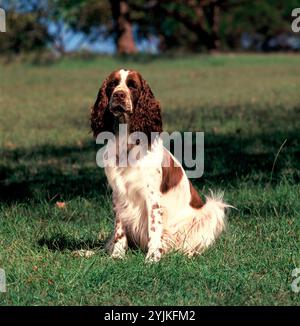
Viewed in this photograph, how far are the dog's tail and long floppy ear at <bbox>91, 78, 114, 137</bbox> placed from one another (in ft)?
3.24

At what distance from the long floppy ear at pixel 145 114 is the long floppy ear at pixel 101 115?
193mm

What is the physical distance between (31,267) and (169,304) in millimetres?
1243

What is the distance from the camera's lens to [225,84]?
27375mm

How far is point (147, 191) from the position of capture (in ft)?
20.9

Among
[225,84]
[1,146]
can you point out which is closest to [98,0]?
[225,84]

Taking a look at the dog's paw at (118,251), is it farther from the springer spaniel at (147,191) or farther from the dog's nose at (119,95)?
the dog's nose at (119,95)

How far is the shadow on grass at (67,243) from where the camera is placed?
6567 mm

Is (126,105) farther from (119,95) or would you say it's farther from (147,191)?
(147,191)

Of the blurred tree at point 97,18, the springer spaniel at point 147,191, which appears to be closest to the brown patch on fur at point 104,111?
the springer spaniel at point 147,191

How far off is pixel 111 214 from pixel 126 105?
174cm

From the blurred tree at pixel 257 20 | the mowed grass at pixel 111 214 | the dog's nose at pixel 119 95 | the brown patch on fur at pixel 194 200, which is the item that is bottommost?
the blurred tree at pixel 257 20

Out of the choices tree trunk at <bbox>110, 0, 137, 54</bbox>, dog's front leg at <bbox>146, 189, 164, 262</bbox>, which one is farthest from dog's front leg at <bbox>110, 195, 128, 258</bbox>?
tree trunk at <bbox>110, 0, 137, 54</bbox>

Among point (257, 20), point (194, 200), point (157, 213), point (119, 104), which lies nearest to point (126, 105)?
point (119, 104)

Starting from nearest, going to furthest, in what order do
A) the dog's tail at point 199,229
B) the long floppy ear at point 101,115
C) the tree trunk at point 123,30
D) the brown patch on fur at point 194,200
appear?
the long floppy ear at point 101,115, the dog's tail at point 199,229, the brown patch on fur at point 194,200, the tree trunk at point 123,30
